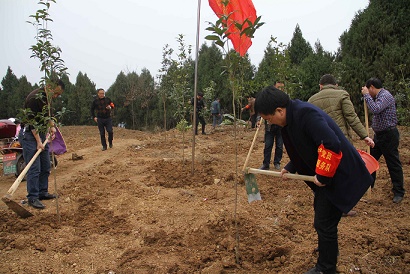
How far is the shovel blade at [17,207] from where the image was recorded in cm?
357

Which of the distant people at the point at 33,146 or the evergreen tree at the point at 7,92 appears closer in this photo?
the distant people at the point at 33,146

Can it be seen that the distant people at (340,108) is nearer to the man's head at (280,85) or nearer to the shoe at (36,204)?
the man's head at (280,85)

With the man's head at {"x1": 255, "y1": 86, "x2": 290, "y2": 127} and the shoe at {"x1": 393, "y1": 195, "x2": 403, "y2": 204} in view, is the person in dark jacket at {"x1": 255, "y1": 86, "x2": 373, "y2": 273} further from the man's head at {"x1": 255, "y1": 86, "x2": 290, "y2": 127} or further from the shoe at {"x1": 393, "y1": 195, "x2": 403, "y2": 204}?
the shoe at {"x1": 393, "y1": 195, "x2": 403, "y2": 204}

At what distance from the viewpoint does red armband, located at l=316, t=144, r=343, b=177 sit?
2074mm

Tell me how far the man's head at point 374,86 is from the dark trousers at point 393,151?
56cm

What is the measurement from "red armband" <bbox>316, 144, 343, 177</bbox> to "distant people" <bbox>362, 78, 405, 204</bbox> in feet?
7.82

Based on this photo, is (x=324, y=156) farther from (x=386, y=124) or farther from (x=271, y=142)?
(x=271, y=142)

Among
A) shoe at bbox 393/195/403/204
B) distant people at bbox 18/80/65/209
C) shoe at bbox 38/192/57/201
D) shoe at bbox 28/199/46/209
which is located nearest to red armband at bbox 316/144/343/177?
shoe at bbox 393/195/403/204

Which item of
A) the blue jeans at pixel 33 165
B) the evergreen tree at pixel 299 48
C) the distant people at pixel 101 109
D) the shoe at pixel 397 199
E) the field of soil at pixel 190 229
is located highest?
the evergreen tree at pixel 299 48

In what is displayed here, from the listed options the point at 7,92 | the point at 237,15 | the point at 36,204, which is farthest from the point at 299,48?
the point at 7,92

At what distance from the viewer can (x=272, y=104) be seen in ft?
7.34

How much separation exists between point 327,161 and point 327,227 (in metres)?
0.62

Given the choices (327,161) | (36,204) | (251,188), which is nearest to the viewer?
(327,161)

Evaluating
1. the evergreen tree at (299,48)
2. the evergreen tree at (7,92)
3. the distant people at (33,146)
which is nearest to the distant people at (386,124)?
the distant people at (33,146)
